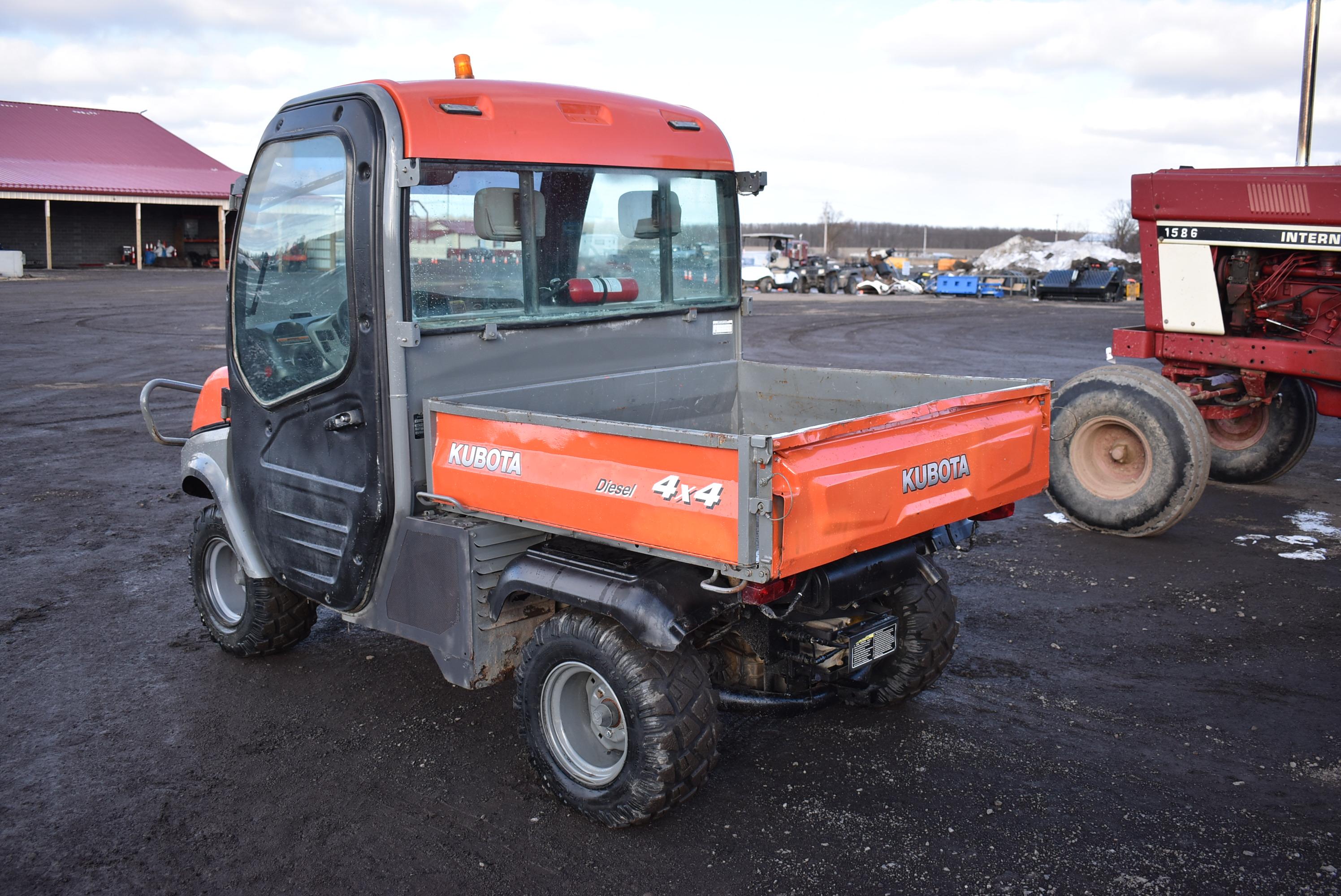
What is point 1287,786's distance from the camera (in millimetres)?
4062

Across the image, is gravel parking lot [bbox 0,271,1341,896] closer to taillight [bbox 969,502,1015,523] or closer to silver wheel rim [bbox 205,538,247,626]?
silver wheel rim [bbox 205,538,247,626]

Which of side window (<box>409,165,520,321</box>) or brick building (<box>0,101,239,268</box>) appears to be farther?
brick building (<box>0,101,239,268</box>)

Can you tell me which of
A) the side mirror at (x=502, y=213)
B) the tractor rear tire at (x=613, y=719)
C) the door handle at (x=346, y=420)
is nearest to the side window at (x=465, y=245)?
the side mirror at (x=502, y=213)

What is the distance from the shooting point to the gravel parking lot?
3559mm

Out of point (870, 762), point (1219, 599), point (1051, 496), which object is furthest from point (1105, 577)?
point (870, 762)

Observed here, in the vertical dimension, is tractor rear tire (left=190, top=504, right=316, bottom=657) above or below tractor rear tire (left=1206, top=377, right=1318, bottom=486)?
below

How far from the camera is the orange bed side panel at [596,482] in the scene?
3.29 m

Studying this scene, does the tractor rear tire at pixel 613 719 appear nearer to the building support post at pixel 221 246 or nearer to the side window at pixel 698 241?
the side window at pixel 698 241

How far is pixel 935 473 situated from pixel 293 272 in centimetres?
274

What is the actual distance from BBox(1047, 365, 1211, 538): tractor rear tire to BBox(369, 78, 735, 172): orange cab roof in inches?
163

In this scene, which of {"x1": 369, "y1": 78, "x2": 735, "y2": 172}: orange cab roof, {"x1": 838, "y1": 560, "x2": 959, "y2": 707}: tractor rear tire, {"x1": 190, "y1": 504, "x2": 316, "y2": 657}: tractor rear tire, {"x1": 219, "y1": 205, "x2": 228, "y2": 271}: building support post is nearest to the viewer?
{"x1": 369, "y1": 78, "x2": 735, "y2": 172}: orange cab roof

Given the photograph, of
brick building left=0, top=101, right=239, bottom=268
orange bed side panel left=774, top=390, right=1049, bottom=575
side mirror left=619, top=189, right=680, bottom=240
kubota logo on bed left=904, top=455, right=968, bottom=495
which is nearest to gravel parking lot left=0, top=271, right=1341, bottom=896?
orange bed side panel left=774, top=390, right=1049, bottom=575

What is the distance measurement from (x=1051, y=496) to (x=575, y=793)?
5.31 meters

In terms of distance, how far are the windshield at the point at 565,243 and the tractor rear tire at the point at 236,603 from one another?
1762 millimetres
